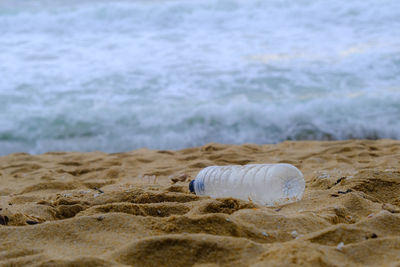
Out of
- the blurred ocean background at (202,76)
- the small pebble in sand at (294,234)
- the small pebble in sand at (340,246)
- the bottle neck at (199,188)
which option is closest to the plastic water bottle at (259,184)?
the bottle neck at (199,188)

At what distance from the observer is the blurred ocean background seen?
15.7ft

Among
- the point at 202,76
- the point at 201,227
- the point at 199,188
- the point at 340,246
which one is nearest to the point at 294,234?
the point at 340,246

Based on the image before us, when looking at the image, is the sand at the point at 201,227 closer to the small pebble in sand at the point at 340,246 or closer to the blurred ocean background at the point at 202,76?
the small pebble in sand at the point at 340,246

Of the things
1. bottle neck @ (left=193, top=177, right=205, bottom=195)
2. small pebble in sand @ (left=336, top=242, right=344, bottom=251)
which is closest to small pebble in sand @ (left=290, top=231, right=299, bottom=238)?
small pebble in sand @ (left=336, top=242, right=344, bottom=251)

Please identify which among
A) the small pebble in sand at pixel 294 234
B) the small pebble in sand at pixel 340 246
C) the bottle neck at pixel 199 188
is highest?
the small pebble in sand at pixel 340 246

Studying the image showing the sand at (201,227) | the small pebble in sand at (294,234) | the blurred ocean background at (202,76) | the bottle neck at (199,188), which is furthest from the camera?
the blurred ocean background at (202,76)

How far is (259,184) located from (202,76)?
14.4 feet

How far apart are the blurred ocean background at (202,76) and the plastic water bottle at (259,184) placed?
2.42 m

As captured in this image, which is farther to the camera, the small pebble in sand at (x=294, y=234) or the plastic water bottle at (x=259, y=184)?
the plastic water bottle at (x=259, y=184)

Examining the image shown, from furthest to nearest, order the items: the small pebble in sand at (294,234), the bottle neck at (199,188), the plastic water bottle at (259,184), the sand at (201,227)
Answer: the bottle neck at (199,188), the plastic water bottle at (259,184), the small pebble in sand at (294,234), the sand at (201,227)

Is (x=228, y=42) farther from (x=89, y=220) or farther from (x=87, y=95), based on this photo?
(x=89, y=220)

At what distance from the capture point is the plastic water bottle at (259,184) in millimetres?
1908

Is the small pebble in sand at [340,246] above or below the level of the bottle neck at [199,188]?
above

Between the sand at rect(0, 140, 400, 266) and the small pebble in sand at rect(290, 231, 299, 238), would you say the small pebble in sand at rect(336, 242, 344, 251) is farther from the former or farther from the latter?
the small pebble in sand at rect(290, 231, 299, 238)
